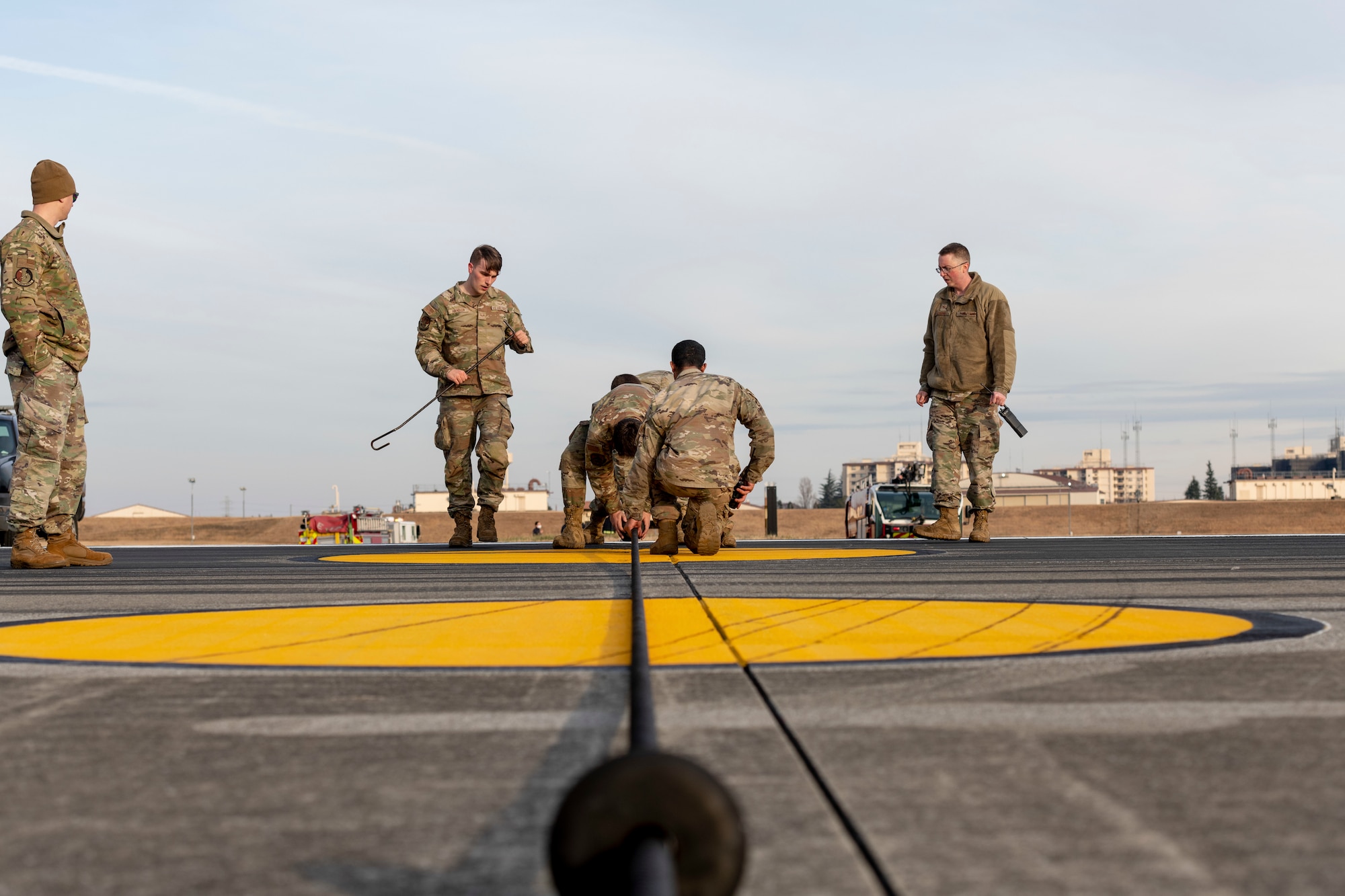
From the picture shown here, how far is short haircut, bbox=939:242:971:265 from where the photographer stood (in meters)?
11.7

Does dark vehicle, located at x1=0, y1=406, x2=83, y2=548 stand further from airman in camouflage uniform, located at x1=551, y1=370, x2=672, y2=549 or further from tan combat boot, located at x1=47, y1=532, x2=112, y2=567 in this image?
airman in camouflage uniform, located at x1=551, y1=370, x2=672, y2=549

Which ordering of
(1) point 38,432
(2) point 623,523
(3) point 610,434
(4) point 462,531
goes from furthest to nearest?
(4) point 462,531, (3) point 610,434, (2) point 623,523, (1) point 38,432

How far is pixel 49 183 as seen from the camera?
7.91 metres

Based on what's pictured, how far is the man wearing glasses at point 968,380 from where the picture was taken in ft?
37.3

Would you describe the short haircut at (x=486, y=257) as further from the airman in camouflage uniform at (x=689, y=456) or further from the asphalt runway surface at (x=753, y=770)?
the asphalt runway surface at (x=753, y=770)

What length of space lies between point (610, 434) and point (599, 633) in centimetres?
634

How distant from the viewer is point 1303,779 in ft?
5.74

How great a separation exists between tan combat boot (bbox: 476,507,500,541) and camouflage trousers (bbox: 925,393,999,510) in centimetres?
446

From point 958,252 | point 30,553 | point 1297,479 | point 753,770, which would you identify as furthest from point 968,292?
point 1297,479

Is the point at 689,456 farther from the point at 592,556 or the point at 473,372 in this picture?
the point at 473,372

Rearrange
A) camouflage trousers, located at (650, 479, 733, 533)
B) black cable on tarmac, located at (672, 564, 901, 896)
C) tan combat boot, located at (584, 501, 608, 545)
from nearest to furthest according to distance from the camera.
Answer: black cable on tarmac, located at (672, 564, 901, 896) < camouflage trousers, located at (650, 479, 733, 533) < tan combat boot, located at (584, 501, 608, 545)

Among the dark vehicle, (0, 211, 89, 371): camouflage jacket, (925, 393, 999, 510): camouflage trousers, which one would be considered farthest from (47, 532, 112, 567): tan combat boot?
(925, 393, 999, 510): camouflage trousers

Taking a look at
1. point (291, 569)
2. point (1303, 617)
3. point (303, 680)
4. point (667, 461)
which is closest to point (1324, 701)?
point (1303, 617)

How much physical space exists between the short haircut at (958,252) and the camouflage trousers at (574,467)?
13.1 ft
